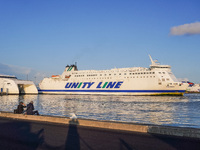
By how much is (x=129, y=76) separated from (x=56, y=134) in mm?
38315

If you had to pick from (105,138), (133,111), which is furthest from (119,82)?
(105,138)

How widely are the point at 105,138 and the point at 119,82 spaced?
39.2 meters

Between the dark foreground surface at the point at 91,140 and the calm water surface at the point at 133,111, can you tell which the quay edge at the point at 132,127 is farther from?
the calm water surface at the point at 133,111

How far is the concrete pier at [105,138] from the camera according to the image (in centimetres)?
486

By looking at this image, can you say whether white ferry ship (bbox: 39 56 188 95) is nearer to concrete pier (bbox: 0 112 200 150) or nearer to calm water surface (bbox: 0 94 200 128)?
calm water surface (bbox: 0 94 200 128)

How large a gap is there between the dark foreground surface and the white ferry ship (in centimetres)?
3617

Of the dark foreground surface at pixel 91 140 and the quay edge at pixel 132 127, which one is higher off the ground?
the quay edge at pixel 132 127

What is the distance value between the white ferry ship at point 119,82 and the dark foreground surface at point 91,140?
36.2 m

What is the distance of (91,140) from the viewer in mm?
5398

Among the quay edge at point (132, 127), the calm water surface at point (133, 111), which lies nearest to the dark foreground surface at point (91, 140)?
the quay edge at point (132, 127)

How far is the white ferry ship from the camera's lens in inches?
1613

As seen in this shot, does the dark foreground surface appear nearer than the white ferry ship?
Yes

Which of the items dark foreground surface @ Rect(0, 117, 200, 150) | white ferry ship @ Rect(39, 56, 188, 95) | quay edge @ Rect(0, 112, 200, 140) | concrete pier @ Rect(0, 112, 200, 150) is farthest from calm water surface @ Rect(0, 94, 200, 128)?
white ferry ship @ Rect(39, 56, 188, 95)

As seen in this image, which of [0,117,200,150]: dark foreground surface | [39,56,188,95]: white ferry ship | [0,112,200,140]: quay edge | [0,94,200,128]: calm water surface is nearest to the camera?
[0,117,200,150]: dark foreground surface
